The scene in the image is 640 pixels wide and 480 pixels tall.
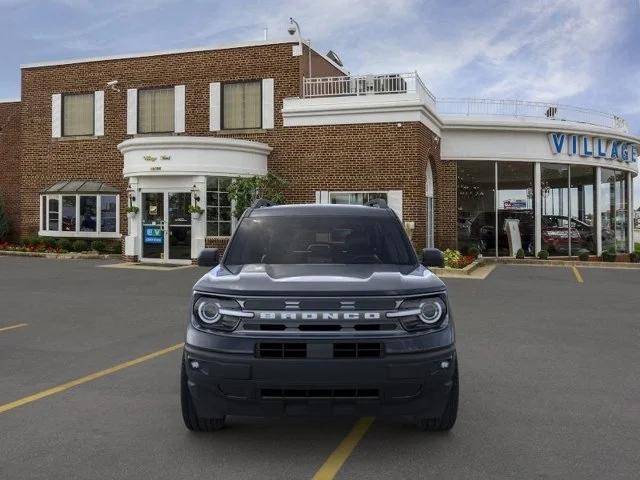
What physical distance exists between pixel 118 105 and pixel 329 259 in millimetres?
21746

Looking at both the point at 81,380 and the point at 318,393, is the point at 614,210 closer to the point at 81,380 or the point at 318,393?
the point at 81,380

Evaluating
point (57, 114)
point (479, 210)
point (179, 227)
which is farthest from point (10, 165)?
point (479, 210)

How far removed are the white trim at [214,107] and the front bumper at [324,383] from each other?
2014cm

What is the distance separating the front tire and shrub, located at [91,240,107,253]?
2075cm

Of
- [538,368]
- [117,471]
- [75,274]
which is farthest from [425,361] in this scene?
[75,274]

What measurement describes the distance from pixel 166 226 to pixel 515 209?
510 inches

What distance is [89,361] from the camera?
7.23m

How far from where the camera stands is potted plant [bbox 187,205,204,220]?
66.8 ft

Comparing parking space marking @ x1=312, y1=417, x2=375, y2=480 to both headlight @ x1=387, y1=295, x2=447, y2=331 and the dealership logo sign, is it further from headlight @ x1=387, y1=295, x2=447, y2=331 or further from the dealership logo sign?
the dealership logo sign

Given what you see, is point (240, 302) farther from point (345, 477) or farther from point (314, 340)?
point (345, 477)

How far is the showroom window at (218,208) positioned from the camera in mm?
21000

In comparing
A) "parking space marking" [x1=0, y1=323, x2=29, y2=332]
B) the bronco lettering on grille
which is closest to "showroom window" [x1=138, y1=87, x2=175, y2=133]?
"parking space marking" [x1=0, y1=323, x2=29, y2=332]

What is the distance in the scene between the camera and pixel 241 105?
23.2m

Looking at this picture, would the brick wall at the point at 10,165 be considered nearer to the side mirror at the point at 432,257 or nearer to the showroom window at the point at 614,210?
the showroom window at the point at 614,210
